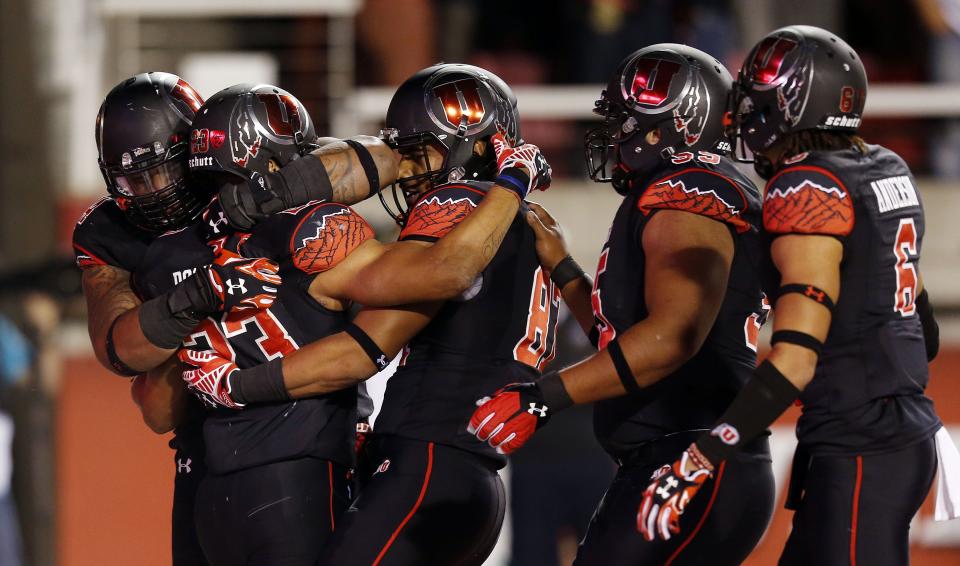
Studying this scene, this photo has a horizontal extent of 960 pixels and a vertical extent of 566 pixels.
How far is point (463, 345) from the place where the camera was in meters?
3.85

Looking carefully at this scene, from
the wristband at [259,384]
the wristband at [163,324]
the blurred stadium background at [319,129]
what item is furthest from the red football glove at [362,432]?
the blurred stadium background at [319,129]

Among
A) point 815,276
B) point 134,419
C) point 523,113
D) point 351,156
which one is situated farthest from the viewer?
point 523,113

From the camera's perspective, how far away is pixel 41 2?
8508 mm

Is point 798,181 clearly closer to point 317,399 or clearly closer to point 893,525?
point 893,525

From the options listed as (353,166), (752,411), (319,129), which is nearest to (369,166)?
(353,166)

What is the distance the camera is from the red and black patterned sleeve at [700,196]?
357 cm

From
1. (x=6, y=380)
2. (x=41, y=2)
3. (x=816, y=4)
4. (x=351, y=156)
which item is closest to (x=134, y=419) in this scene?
(x=6, y=380)

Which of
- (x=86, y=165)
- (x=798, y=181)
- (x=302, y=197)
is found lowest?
(x=86, y=165)

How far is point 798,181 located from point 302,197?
1.45m

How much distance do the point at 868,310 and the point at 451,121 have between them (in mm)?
1382

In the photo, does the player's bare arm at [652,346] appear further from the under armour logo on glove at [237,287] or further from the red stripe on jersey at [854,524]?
the under armour logo on glove at [237,287]

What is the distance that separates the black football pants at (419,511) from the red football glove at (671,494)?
672 millimetres

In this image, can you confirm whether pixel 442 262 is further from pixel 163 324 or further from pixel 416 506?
pixel 163 324

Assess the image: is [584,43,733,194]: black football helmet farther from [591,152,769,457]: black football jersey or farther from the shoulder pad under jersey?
the shoulder pad under jersey
